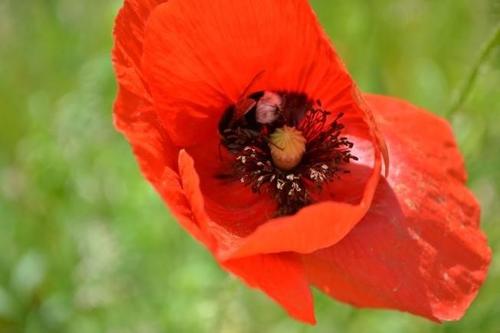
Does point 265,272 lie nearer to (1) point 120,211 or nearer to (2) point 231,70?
(2) point 231,70

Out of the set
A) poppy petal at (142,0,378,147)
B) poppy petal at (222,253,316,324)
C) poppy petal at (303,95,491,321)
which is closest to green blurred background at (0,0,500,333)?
poppy petal at (303,95,491,321)

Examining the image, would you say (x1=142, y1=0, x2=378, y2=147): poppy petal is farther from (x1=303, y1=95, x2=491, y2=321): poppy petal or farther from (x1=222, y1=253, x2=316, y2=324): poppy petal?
(x1=222, y1=253, x2=316, y2=324): poppy petal

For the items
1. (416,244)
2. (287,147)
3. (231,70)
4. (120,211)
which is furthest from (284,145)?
(120,211)

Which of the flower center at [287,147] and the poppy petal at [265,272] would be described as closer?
the poppy petal at [265,272]

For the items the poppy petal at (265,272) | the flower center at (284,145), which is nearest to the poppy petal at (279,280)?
the poppy petal at (265,272)

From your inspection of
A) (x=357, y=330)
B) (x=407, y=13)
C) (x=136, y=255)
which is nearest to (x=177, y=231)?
(x=136, y=255)

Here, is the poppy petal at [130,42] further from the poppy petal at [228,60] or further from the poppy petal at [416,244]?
the poppy petal at [416,244]

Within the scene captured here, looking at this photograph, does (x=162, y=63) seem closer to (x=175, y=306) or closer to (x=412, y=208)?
(x=412, y=208)
